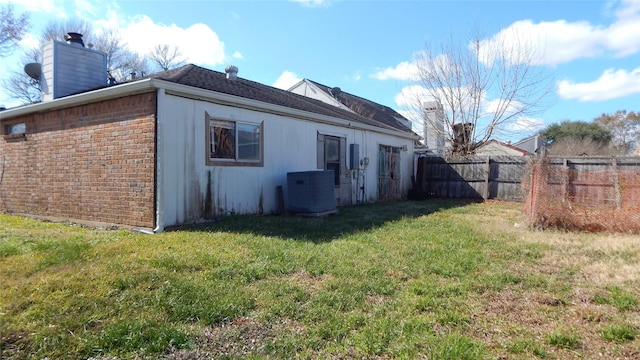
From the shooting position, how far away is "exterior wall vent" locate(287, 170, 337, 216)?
330 inches

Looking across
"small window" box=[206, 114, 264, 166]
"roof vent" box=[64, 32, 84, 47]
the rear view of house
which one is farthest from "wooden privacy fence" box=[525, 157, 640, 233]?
"roof vent" box=[64, 32, 84, 47]

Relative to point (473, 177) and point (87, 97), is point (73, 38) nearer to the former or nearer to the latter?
point (87, 97)

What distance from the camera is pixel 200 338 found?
2852mm

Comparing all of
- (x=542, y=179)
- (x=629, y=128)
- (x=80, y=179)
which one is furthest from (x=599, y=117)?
(x=80, y=179)

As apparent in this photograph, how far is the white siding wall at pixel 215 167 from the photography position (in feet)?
21.6

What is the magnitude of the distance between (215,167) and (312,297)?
14.9 feet

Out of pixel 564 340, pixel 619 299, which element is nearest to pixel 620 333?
pixel 564 340

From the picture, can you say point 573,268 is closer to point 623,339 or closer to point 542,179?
point 623,339

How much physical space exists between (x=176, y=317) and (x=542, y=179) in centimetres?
726

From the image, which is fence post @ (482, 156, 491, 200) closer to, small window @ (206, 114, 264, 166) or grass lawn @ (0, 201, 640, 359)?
grass lawn @ (0, 201, 640, 359)

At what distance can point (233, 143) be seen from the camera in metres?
7.88

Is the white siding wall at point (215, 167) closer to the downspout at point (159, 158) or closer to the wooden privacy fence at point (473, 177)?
the downspout at point (159, 158)

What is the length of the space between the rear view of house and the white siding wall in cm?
2

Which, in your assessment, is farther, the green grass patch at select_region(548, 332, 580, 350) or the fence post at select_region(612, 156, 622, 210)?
the fence post at select_region(612, 156, 622, 210)
